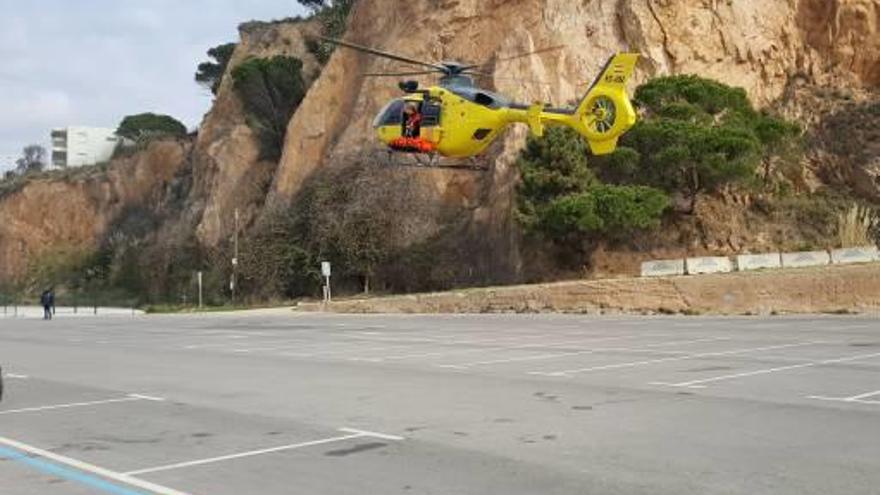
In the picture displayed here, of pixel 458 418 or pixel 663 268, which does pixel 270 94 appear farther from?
pixel 458 418

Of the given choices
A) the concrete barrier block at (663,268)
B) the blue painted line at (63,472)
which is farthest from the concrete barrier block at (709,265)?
the blue painted line at (63,472)

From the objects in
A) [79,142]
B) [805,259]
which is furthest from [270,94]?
[79,142]

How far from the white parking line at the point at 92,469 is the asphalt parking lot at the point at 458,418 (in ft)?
0.09

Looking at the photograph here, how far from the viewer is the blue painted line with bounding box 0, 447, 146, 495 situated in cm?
757

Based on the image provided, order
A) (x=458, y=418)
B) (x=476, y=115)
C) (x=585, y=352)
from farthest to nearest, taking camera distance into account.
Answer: (x=476, y=115)
(x=585, y=352)
(x=458, y=418)

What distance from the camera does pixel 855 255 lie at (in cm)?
3225

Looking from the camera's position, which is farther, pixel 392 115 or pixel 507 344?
pixel 392 115

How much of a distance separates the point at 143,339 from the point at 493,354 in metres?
12.0

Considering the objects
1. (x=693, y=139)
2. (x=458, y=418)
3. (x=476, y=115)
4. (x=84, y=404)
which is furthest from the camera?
(x=693, y=139)

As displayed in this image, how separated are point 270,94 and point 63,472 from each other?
56.6 m

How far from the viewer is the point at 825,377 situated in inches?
549

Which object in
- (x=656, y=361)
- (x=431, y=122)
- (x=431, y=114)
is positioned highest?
(x=431, y=114)

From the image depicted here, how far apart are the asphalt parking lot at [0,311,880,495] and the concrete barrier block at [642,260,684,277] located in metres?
11.8

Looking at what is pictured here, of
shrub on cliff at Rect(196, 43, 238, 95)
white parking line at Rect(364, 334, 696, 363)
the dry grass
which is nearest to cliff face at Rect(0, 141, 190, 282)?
shrub on cliff at Rect(196, 43, 238, 95)
